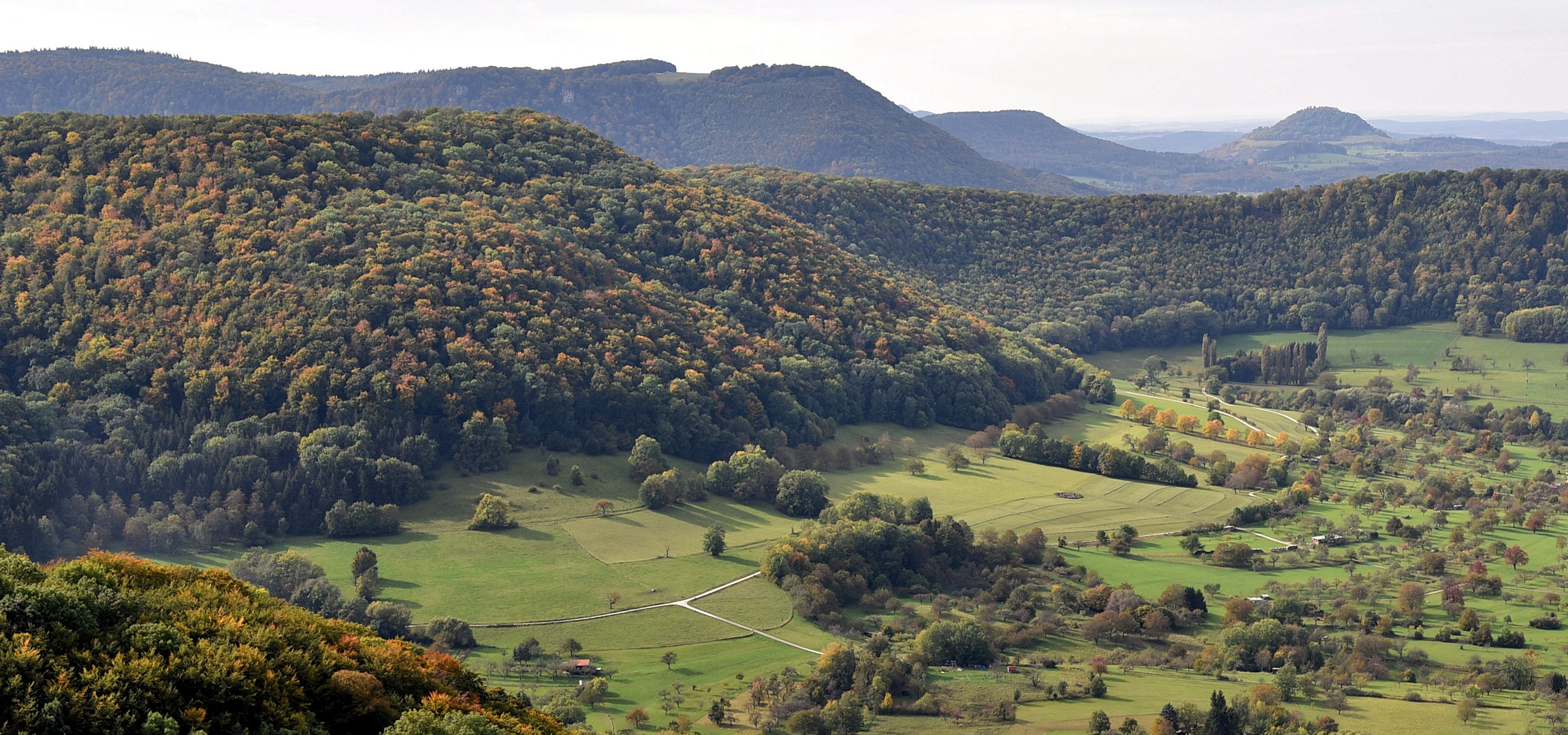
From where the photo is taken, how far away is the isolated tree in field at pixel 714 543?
8762 cm

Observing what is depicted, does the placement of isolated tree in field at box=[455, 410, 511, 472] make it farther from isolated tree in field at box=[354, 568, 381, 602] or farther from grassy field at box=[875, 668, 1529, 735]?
grassy field at box=[875, 668, 1529, 735]

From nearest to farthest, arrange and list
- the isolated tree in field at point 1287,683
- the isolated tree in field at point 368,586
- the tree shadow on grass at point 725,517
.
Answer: the isolated tree in field at point 1287,683 → the isolated tree in field at point 368,586 → the tree shadow on grass at point 725,517

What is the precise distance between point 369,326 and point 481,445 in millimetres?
12996

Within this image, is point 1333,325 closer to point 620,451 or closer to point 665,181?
point 665,181

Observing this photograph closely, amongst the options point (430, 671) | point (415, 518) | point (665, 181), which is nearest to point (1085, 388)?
point (665, 181)

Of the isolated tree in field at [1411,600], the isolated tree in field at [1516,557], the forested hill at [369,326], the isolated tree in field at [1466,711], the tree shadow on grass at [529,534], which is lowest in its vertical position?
the isolated tree in field at [1516,557]

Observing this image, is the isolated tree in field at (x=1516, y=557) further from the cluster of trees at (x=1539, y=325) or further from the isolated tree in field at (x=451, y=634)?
the cluster of trees at (x=1539, y=325)

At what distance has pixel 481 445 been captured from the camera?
97500mm

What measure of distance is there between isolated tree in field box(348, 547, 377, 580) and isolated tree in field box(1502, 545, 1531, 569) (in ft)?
255

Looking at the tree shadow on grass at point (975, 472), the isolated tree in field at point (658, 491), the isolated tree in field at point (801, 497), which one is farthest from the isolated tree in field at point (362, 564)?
the tree shadow on grass at point (975, 472)

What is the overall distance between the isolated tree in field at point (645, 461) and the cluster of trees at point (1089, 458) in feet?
122

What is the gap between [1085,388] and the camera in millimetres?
153750

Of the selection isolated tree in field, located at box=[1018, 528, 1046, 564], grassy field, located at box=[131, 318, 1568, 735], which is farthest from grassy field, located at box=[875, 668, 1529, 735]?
isolated tree in field, located at box=[1018, 528, 1046, 564]

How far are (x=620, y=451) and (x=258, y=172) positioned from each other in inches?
1569
